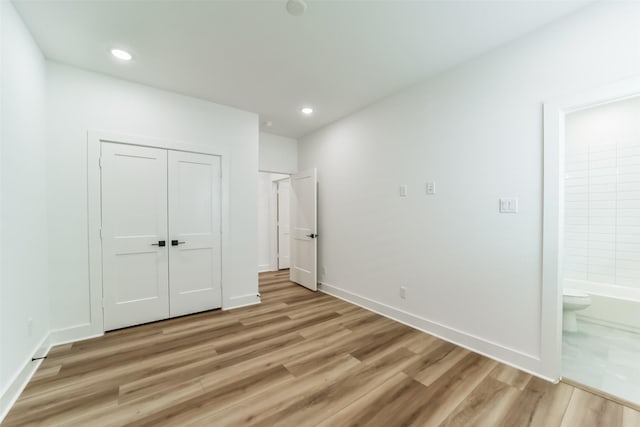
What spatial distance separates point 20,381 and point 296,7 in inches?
134

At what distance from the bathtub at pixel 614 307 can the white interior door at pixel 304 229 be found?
3.76 metres

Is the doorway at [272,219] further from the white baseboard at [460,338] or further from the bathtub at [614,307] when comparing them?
the bathtub at [614,307]

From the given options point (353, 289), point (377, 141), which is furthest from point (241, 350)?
point (377, 141)

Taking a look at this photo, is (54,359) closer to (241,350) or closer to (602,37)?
(241,350)

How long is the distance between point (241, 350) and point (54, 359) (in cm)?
164

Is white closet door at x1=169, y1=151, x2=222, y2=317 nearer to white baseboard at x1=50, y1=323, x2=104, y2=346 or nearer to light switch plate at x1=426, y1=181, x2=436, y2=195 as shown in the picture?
white baseboard at x1=50, y1=323, x2=104, y2=346

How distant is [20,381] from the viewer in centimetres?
186

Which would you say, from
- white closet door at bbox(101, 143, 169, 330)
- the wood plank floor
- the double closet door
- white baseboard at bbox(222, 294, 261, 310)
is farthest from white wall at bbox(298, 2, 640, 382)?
white closet door at bbox(101, 143, 169, 330)

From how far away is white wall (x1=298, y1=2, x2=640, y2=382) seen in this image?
195 cm

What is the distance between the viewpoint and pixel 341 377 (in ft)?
6.67

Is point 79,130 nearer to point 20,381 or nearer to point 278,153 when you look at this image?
point 20,381

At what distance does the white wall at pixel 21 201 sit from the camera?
171cm

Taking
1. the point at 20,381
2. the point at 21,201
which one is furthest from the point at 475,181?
the point at 20,381

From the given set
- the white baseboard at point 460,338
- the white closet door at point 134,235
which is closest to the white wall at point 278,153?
the white closet door at point 134,235
